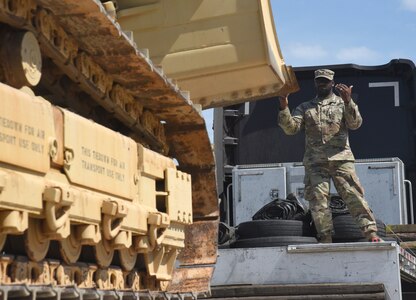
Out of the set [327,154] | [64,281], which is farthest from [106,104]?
[327,154]

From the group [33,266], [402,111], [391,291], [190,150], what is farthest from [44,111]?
[402,111]

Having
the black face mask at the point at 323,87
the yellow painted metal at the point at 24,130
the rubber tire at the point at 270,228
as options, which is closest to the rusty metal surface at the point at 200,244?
the rubber tire at the point at 270,228

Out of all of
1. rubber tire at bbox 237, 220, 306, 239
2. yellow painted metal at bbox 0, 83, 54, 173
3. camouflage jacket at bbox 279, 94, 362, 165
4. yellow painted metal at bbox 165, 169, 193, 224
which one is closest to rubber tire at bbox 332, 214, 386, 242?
rubber tire at bbox 237, 220, 306, 239

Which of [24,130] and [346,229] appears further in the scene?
[346,229]

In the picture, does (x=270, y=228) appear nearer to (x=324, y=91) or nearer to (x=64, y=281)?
(x=324, y=91)

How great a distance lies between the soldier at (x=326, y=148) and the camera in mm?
11445

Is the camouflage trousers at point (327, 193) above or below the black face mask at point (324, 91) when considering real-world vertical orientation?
below

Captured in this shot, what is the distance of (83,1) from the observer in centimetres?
677

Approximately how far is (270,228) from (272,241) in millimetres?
208

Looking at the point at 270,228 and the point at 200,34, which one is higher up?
the point at 200,34

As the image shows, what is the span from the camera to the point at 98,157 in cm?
728

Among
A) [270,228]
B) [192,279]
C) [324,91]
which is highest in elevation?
[324,91]

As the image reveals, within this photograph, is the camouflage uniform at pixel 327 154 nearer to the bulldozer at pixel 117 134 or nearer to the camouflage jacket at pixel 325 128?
the camouflage jacket at pixel 325 128

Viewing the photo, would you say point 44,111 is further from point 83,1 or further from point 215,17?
point 215,17
